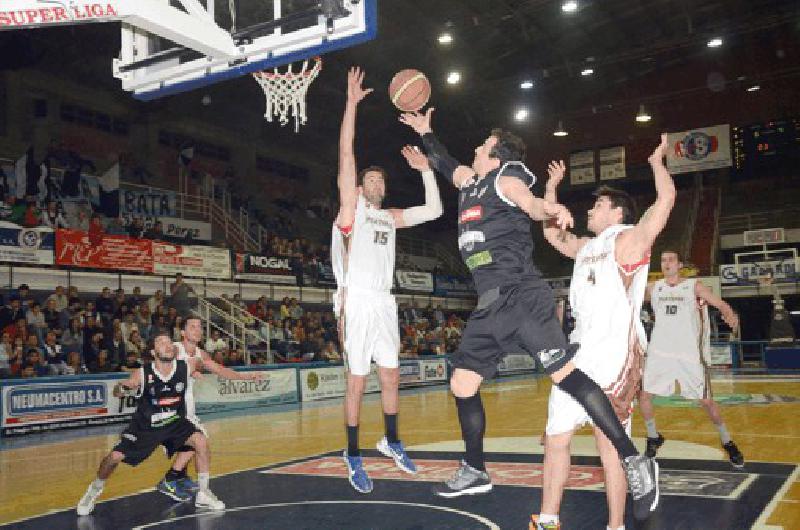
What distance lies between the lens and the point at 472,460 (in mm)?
4879

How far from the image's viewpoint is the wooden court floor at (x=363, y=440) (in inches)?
282

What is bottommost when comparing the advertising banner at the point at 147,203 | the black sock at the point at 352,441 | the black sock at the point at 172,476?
the black sock at the point at 172,476

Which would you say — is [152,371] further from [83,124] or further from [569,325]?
[569,325]

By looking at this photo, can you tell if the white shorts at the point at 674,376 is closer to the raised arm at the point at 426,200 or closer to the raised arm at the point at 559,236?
the raised arm at the point at 559,236

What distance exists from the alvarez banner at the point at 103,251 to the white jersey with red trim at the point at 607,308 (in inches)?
589

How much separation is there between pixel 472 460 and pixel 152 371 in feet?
10.9

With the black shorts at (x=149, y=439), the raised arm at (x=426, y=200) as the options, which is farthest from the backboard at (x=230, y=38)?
the black shorts at (x=149, y=439)

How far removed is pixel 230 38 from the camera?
6.52 m

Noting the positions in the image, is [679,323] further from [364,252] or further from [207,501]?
[207,501]

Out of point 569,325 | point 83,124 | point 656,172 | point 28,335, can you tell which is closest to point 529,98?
point 569,325

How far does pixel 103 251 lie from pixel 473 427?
1482 centimetres

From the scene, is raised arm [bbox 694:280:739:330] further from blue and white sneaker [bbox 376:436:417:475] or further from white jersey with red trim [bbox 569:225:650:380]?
blue and white sneaker [bbox 376:436:417:475]

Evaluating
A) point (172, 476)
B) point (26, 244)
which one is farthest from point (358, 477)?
point (26, 244)

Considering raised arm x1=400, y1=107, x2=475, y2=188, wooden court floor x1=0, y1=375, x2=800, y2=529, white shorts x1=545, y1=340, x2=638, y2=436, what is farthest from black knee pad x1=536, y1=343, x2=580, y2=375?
raised arm x1=400, y1=107, x2=475, y2=188
